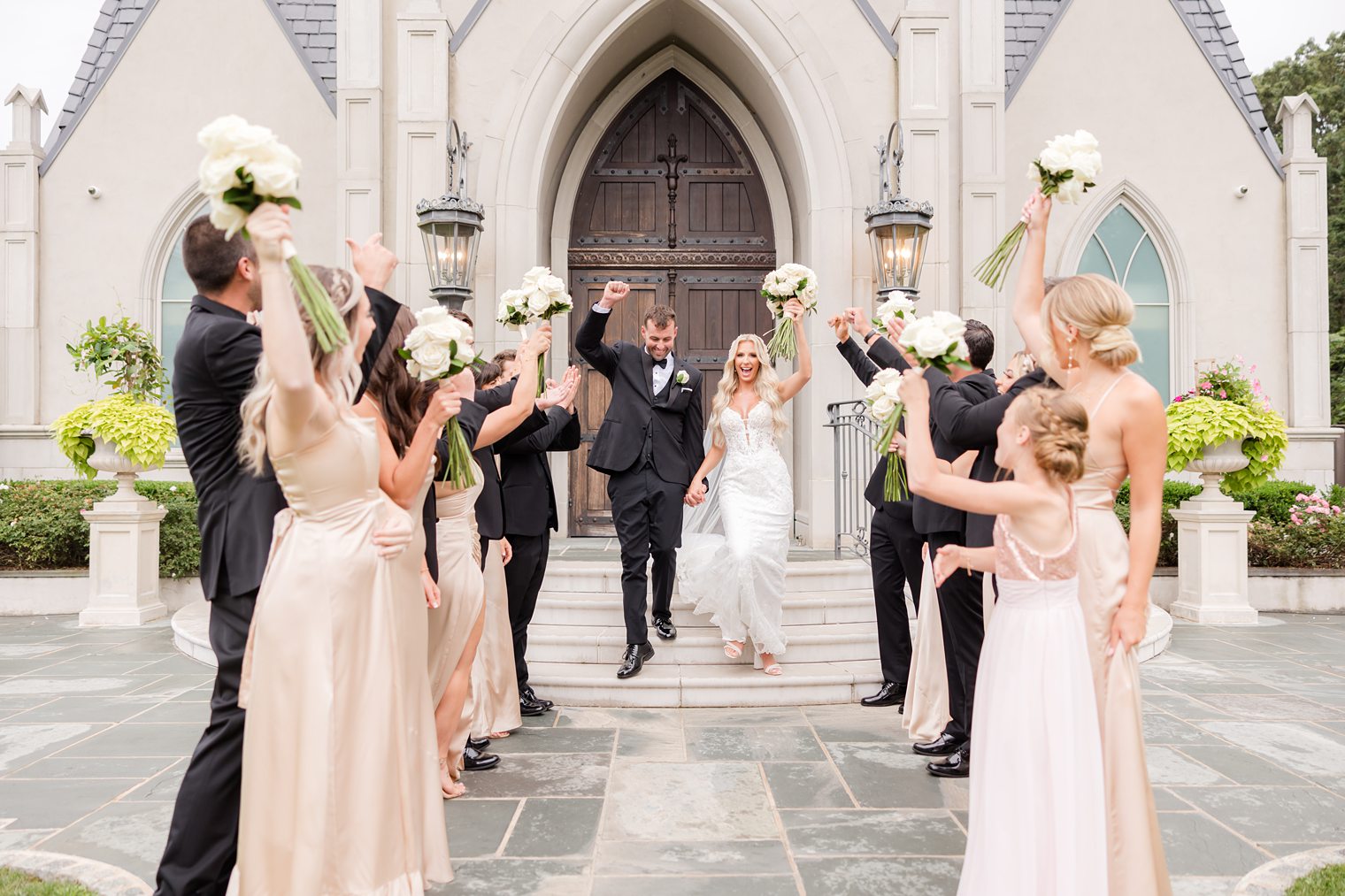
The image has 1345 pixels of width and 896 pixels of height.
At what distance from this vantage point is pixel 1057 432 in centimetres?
273

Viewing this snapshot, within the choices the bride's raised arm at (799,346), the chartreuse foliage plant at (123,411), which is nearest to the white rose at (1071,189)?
the bride's raised arm at (799,346)

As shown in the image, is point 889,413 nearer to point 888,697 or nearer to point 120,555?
point 888,697

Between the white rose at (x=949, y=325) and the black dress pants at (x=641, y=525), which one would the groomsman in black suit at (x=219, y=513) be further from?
the black dress pants at (x=641, y=525)

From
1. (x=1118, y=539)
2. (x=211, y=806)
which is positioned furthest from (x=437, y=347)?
(x=1118, y=539)

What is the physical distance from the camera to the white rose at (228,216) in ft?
7.52

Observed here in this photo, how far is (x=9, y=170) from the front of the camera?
1209 cm

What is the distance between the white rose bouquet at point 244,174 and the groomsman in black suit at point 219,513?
465 millimetres

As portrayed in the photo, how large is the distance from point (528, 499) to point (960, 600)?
2410 millimetres

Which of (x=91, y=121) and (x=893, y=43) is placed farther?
(x=91, y=121)

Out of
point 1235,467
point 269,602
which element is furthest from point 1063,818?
point 1235,467

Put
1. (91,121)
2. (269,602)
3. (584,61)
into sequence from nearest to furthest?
(269,602)
(584,61)
(91,121)

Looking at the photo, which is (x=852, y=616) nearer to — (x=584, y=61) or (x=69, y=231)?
(x=584, y=61)

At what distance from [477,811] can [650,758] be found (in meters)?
1.08

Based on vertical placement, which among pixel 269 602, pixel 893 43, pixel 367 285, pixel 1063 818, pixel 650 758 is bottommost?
pixel 650 758
